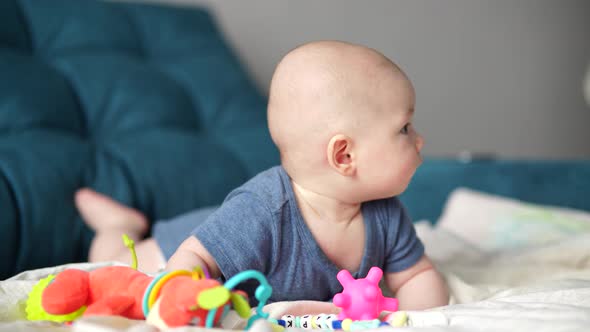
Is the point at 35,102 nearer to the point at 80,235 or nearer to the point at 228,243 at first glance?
the point at 80,235

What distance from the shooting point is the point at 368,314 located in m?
0.72

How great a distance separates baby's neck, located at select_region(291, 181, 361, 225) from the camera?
865 millimetres

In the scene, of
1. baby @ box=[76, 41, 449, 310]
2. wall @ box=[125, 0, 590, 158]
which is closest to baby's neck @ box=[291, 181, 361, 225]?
baby @ box=[76, 41, 449, 310]

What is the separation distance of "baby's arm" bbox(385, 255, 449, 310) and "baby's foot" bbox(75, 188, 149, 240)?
0.53 meters

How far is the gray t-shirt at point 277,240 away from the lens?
0.79 m

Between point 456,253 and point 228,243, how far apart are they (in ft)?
2.02

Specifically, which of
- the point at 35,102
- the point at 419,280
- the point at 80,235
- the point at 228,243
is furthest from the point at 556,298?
the point at 35,102

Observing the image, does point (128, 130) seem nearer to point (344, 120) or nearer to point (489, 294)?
point (344, 120)

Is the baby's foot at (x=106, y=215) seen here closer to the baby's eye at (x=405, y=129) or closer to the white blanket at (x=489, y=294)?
the white blanket at (x=489, y=294)

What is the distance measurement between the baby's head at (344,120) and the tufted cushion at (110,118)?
1.79ft

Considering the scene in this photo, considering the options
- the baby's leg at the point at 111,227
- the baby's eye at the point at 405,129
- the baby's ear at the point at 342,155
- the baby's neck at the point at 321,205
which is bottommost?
the baby's leg at the point at 111,227

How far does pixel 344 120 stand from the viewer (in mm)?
795

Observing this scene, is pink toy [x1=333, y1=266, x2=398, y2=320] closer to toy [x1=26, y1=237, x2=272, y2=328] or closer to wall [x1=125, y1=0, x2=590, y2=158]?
toy [x1=26, y1=237, x2=272, y2=328]

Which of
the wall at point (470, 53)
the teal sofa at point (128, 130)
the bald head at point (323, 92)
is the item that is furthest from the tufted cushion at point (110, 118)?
the bald head at point (323, 92)
